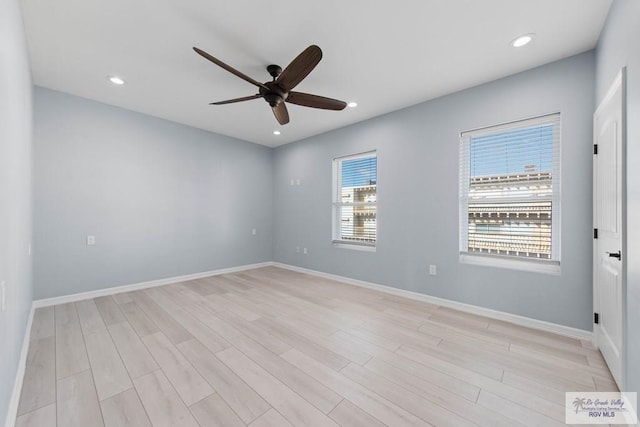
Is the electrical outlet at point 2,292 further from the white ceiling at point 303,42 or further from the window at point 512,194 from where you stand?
the window at point 512,194

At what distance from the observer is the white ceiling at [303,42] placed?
1912 millimetres

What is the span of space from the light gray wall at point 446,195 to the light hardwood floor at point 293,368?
1.20ft

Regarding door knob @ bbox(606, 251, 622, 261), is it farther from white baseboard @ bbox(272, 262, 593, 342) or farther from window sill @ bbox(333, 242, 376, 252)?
window sill @ bbox(333, 242, 376, 252)

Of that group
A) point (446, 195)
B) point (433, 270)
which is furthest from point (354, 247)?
point (446, 195)

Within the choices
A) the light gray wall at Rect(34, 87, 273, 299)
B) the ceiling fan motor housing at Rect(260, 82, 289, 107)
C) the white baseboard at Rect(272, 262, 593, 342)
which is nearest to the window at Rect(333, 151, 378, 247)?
the white baseboard at Rect(272, 262, 593, 342)

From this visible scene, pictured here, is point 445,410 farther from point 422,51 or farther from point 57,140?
point 57,140

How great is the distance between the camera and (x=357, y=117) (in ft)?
13.3

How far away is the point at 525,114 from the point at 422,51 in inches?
53.0

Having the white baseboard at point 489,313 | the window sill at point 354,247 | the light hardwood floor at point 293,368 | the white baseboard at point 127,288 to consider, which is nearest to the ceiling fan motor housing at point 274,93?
the light hardwood floor at point 293,368

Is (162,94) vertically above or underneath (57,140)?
above

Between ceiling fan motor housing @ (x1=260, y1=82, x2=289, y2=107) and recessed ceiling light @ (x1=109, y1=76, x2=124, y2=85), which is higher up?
recessed ceiling light @ (x1=109, y1=76, x2=124, y2=85)

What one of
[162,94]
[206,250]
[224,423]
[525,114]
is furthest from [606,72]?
[206,250]

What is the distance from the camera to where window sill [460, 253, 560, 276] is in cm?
260

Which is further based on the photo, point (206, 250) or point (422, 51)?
point (206, 250)
